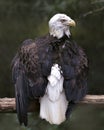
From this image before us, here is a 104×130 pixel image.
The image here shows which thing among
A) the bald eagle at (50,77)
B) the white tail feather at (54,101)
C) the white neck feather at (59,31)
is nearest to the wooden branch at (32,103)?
the bald eagle at (50,77)

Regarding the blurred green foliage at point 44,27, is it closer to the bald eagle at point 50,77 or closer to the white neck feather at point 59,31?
the white neck feather at point 59,31

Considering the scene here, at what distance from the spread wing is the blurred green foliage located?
1.73m

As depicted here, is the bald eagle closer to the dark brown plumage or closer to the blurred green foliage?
the dark brown plumage

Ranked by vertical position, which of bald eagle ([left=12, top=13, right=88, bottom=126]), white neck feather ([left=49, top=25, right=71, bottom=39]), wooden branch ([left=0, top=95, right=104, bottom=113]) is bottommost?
wooden branch ([left=0, top=95, right=104, bottom=113])

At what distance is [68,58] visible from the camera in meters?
11.5

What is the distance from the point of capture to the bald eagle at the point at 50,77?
11094mm

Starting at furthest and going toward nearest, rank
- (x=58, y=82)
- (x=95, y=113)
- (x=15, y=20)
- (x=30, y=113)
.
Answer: (x=15, y=20), (x=95, y=113), (x=30, y=113), (x=58, y=82)

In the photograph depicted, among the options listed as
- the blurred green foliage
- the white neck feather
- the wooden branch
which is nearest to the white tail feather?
the wooden branch

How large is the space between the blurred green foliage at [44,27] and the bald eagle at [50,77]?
1.64 metres

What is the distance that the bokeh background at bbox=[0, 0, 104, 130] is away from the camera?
13766 millimetres

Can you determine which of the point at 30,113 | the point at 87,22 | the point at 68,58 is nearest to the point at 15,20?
the point at 87,22

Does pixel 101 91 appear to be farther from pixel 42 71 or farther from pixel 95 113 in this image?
pixel 42 71

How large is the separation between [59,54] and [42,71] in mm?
320

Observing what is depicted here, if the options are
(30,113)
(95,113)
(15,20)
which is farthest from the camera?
(15,20)
